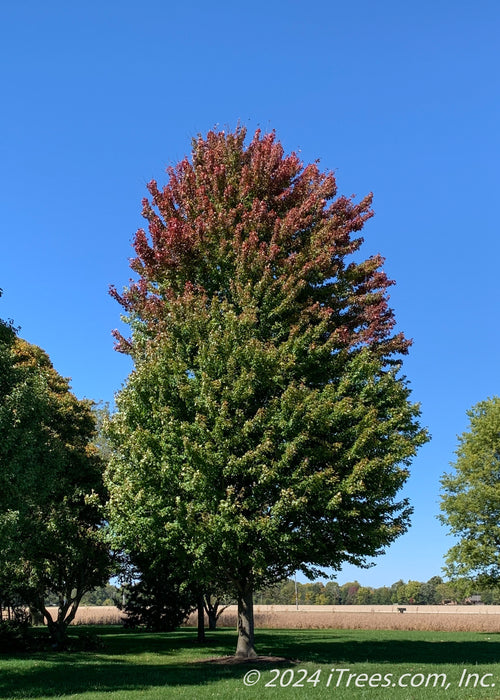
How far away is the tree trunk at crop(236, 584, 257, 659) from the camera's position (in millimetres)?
23050

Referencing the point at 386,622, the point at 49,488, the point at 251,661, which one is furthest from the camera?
the point at 386,622

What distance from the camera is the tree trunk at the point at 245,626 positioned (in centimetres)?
2305

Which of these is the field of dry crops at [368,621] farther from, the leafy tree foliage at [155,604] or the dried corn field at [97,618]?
the leafy tree foliage at [155,604]

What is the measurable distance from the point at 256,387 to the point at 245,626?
357 inches

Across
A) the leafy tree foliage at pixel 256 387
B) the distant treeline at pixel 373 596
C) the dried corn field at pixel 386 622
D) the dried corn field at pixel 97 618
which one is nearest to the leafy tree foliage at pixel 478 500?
the dried corn field at pixel 386 622

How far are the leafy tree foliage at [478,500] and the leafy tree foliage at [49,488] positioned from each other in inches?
1063

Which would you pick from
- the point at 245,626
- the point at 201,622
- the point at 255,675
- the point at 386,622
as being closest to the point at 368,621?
the point at 386,622

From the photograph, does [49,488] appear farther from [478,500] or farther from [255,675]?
[478,500]

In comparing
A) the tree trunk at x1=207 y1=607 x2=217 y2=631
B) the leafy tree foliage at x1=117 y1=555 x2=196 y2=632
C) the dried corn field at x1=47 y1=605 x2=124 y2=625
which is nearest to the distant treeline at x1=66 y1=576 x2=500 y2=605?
the dried corn field at x1=47 y1=605 x2=124 y2=625

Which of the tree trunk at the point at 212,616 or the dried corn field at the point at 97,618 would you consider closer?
the tree trunk at the point at 212,616

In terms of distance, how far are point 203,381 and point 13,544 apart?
27.9ft

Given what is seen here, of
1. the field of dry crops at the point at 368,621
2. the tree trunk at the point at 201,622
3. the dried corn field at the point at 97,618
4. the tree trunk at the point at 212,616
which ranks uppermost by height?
the tree trunk at the point at 201,622

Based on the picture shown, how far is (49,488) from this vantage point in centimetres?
2583

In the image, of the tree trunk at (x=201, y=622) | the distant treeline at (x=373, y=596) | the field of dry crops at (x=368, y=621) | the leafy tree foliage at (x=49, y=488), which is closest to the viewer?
the leafy tree foliage at (x=49, y=488)
